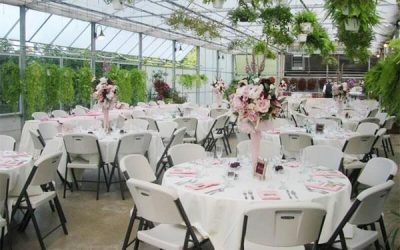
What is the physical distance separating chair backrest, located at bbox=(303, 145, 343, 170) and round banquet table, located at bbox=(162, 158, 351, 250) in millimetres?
844

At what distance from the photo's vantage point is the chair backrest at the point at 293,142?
6.12 metres

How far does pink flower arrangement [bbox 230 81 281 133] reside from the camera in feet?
11.9

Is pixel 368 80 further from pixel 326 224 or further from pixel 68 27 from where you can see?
pixel 68 27

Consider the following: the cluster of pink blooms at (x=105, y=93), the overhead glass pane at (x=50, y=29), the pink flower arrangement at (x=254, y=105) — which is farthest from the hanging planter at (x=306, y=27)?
the pink flower arrangement at (x=254, y=105)

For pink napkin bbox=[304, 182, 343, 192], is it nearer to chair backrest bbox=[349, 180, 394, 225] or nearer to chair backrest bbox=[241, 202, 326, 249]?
chair backrest bbox=[349, 180, 394, 225]

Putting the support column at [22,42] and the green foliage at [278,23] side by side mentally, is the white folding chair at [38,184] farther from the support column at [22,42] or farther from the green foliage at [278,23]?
the support column at [22,42]

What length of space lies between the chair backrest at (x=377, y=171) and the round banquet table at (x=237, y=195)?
16.1 inches

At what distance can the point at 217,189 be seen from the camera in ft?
11.1

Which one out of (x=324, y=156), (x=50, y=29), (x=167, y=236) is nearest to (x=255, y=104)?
(x=167, y=236)

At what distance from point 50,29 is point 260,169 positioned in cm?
1106

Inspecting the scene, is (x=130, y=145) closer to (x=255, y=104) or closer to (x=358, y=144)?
(x=255, y=104)

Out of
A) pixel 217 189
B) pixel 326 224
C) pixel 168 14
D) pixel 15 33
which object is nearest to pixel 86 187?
pixel 217 189

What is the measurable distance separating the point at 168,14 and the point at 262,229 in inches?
510

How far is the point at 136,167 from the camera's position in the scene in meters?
4.07
